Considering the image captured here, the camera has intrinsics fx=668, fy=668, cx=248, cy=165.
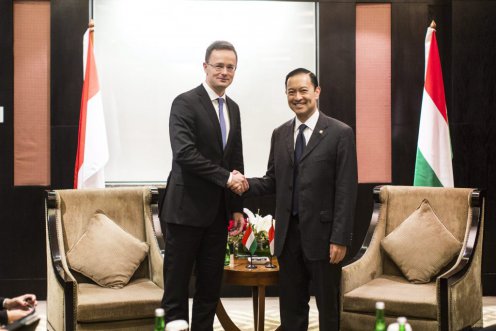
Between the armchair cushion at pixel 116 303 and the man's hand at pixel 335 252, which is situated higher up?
the man's hand at pixel 335 252

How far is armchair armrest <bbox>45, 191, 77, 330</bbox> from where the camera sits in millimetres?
3566

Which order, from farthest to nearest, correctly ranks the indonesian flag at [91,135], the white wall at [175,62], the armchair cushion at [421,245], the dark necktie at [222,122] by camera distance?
the white wall at [175,62] → the indonesian flag at [91,135] → the armchair cushion at [421,245] → the dark necktie at [222,122]

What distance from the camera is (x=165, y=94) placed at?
226 inches

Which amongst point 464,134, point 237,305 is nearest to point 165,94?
point 237,305

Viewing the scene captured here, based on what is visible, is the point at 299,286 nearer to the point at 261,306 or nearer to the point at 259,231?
the point at 261,306

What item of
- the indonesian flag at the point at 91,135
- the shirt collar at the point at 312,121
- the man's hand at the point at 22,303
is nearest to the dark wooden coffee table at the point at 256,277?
the shirt collar at the point at 312,121

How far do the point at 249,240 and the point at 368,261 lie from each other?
30.0 inches

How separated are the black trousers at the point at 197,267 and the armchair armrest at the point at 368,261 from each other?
0.75 m

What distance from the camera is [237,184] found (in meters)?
3.66

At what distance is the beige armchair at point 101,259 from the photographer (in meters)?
3.62

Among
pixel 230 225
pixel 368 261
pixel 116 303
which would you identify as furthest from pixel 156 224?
pixel 368 261

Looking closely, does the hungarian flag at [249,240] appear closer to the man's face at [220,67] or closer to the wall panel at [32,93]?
the man's face at [220,67]

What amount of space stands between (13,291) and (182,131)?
2773mm

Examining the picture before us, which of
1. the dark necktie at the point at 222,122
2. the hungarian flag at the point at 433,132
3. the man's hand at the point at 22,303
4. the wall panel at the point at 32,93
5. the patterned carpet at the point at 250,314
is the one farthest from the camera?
the wall panel at the point at 32,93
